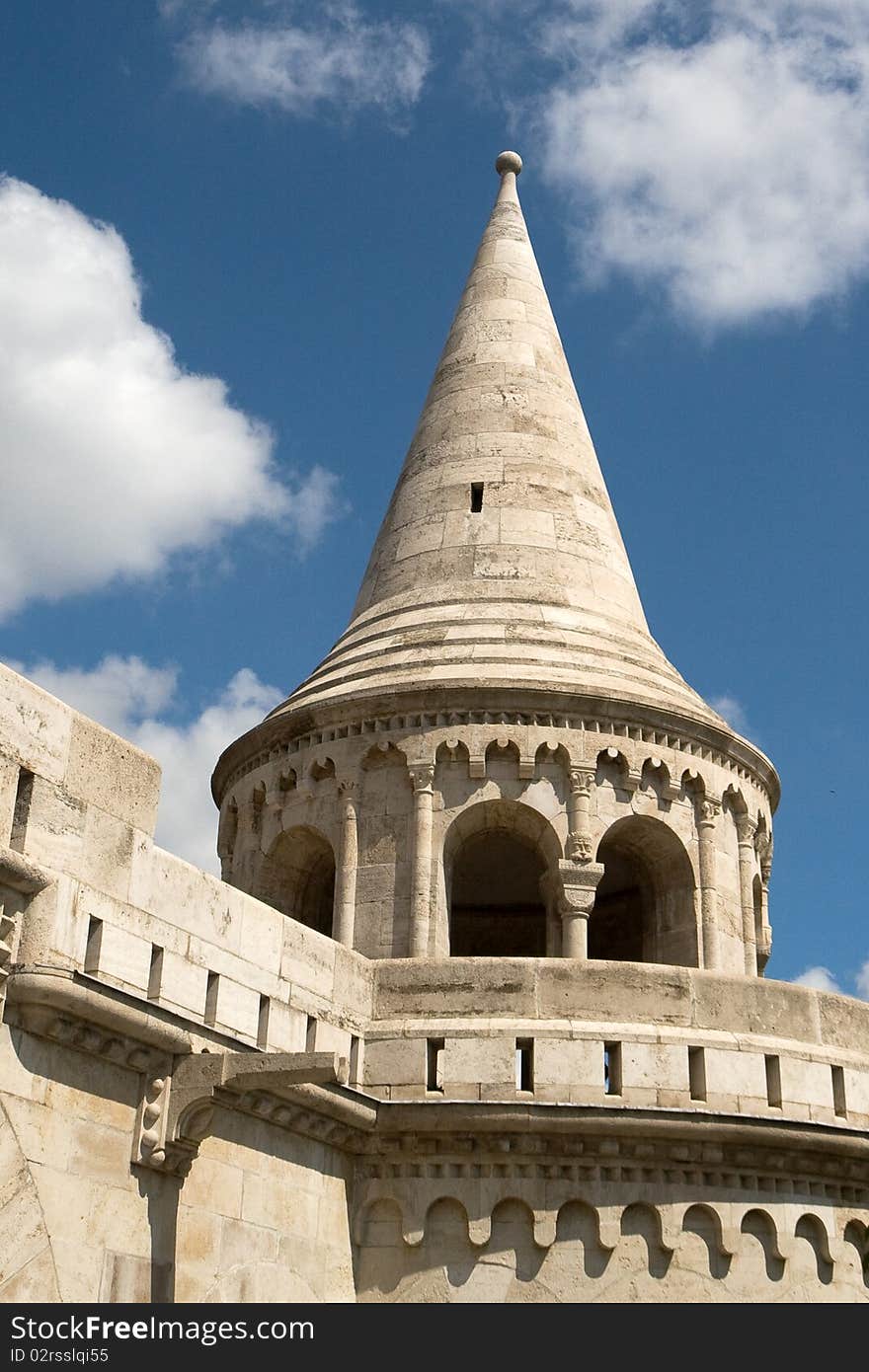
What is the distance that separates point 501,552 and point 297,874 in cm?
368

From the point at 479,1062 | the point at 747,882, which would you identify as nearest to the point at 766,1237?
the point at 479,1062

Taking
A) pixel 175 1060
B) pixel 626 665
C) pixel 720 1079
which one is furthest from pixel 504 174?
pixel 175 1060

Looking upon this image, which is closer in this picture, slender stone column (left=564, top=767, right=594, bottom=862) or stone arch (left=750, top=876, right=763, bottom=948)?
slender stone column (left=564, top=767, right=594, bottom=862)

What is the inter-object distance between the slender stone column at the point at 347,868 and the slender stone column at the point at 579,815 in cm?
184

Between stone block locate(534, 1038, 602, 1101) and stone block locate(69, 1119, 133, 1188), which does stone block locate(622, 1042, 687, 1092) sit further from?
stone block locate(69, 1119, 133, 1188)

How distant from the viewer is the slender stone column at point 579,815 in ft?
50.7

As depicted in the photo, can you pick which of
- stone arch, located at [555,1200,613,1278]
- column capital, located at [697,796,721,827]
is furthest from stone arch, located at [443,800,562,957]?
stone arch, located at [555,1200,613,1278]

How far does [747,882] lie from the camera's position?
16562 millimetres

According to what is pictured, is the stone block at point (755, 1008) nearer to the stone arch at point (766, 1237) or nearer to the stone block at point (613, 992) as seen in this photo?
the stone block at point (613, 992)

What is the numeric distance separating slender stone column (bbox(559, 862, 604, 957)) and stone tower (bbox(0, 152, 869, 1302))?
25 millimetres

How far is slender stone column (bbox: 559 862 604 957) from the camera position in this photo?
15.2 meters

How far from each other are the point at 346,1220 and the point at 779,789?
716 centimetres

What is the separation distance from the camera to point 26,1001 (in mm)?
9438
